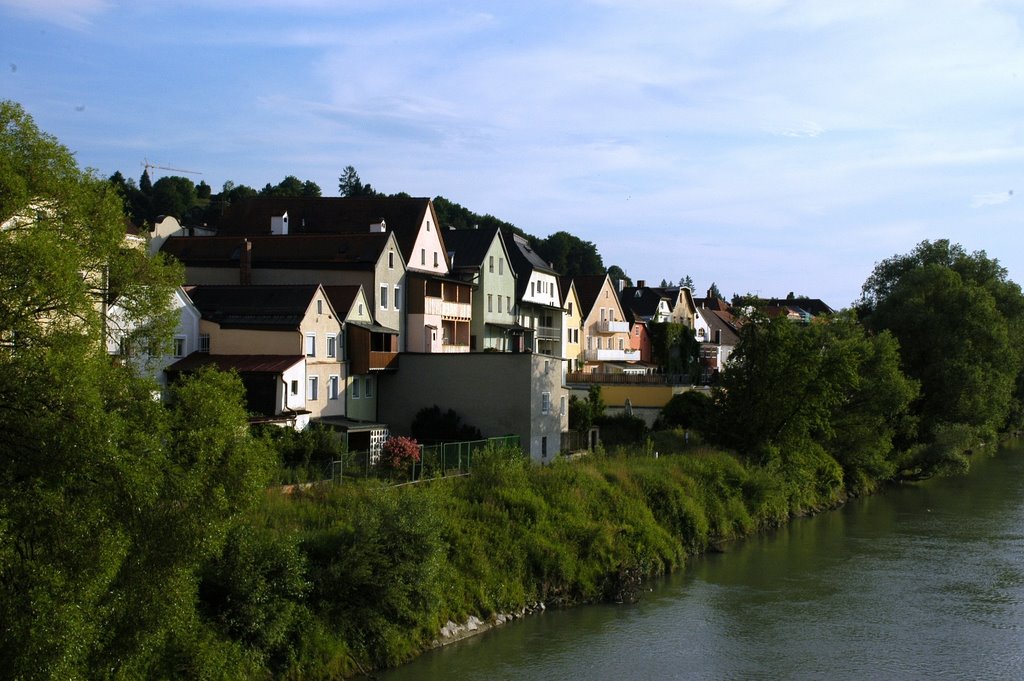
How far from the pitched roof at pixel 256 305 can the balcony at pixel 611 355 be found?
3118 cm

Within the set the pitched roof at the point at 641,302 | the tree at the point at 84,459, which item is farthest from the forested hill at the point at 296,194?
the tree at the point at 84,459

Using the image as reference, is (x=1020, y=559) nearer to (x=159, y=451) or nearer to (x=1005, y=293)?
(x=159, y=451)

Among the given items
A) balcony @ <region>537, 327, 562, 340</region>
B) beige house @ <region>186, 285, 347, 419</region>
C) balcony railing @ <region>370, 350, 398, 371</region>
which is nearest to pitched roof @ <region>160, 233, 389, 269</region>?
balcony railing @ <region>370, 350, 398, 371</region>

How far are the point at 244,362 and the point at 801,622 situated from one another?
61.4 ft

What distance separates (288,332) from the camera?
33.4 meters

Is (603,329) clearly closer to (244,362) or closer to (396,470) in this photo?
(244,362)

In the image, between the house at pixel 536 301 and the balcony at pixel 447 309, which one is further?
the house at pixel 536 301

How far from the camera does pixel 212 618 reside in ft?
55.4

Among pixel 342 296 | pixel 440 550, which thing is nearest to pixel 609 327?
pixel 342 296

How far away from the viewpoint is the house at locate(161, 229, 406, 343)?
40.4m

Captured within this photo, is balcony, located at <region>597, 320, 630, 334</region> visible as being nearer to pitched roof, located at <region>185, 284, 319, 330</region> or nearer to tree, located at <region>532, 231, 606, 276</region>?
pitched roof, located at <region>185, 284, 319, 330</region>

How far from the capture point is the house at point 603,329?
211ft

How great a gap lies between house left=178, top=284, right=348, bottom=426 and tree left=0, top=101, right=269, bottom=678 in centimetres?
1822

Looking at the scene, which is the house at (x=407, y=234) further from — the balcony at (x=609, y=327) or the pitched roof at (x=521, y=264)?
the balcony at (x=609, y=327)
